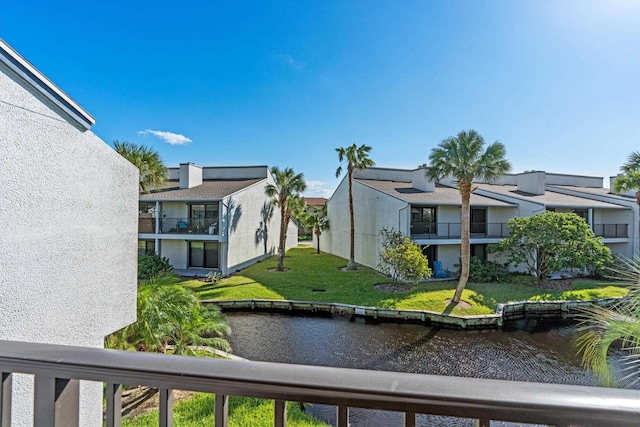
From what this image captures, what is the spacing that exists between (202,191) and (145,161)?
6171mm

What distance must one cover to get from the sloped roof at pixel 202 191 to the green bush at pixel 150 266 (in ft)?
12.7

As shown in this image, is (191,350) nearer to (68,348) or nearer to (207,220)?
(68,348)

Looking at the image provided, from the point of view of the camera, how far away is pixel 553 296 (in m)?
14.6

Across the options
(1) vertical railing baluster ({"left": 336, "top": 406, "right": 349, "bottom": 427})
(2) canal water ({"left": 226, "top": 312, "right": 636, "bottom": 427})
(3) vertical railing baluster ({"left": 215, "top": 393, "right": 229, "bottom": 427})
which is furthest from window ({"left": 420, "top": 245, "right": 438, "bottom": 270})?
(3) vertical railing baluster ({"left": 215, "top": 393, "right": 229, "bottom": 427})

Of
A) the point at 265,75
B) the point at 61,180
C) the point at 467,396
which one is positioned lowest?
the point at 467,396

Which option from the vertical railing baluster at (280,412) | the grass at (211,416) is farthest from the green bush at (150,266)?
the vertical railing baluster at (280,412)

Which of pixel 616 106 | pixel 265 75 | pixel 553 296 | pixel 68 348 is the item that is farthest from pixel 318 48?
pixel 553 296

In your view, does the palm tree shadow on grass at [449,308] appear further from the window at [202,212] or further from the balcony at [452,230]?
the window at [202,212]

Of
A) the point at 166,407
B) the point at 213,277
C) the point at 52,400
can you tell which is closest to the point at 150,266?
the point at 213,277

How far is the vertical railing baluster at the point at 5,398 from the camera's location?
118cm

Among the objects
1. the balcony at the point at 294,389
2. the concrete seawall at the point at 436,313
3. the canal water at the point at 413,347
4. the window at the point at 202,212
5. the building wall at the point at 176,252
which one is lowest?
the canal water at the point at 413,347

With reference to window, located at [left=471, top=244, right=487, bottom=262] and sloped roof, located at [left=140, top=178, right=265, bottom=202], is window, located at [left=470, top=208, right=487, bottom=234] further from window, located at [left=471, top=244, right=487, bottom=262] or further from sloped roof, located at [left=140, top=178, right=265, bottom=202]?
sloped roof, located at [left=140, top=178, right=265, bottom=202]

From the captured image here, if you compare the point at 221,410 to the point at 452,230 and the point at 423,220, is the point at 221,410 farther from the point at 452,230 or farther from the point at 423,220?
the point at 452,230

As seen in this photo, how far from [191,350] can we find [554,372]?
366 inches
